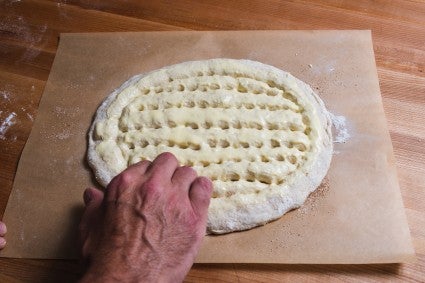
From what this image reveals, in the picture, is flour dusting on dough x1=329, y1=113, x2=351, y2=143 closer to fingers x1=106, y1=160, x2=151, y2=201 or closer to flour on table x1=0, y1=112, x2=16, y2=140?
fingers x1=106, y1=160, x2=151, y2=201

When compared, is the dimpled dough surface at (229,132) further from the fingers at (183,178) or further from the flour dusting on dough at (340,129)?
the fingers at (183,178)

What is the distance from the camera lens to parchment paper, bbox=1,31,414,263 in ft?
4.06

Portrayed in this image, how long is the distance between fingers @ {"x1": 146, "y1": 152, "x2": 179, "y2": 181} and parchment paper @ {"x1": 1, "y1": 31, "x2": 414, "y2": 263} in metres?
0.25

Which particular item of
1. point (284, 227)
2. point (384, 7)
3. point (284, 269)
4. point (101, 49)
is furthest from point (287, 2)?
point (284, 269)

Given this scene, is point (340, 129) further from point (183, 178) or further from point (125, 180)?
point (125, 180)

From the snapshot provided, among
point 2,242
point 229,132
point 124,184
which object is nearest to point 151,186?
point 124,184

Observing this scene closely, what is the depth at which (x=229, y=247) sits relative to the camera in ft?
4.08

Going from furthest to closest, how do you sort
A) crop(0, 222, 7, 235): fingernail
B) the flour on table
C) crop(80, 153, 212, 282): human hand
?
the flour on table
crop(0, 222, 7, 235): fingernail
crop(80, 153, 212, 282): human hand

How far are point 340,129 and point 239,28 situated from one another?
0.58 metres

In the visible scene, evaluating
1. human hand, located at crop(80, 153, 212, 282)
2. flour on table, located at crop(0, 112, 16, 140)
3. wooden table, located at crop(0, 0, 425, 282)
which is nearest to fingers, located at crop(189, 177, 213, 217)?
human hand, located at crop(80, 153, 212, 282)

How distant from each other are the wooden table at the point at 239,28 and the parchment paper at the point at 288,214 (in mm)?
41

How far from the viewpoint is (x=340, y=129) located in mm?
1435

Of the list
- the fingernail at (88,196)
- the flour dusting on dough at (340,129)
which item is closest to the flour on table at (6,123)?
the fingernail at (88,196)

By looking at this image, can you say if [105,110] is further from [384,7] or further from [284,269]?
[384,7]
